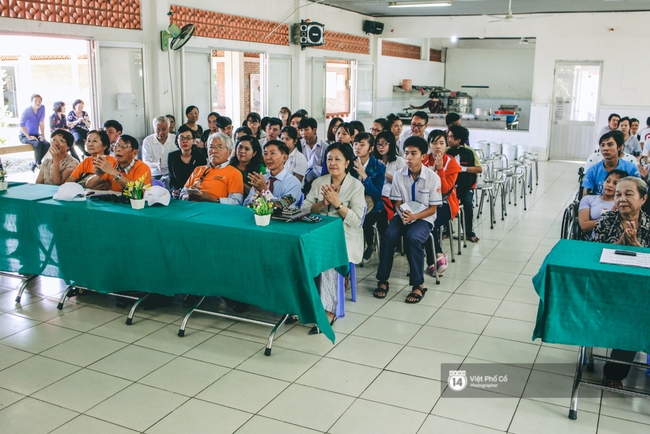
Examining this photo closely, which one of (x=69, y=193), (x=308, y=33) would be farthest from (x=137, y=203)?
(x=308, y=33)

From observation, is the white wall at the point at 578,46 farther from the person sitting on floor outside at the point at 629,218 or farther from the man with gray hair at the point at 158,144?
the person sitting on floor outside at the point at 629,218

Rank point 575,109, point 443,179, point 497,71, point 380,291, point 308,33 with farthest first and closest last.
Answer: point 497,71, point 575,109, point 308,33, point 443,179, point 380,291

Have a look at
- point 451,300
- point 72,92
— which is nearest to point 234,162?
point 451,300

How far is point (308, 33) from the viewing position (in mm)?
10789

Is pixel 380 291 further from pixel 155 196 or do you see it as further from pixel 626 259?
pixel 626 259

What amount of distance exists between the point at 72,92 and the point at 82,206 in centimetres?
1207

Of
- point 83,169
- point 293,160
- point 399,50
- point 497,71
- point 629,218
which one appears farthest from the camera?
point 497,71

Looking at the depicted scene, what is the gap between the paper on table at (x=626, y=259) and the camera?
10.4ft

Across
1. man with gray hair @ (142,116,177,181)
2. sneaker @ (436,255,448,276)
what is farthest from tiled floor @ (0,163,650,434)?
man with gray hair @ (142,116,177,181)

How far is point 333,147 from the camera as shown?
455 centimetres

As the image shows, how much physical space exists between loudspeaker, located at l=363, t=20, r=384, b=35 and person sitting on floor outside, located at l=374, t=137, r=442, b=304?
9.17 metres

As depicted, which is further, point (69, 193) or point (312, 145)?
point (312, 145)

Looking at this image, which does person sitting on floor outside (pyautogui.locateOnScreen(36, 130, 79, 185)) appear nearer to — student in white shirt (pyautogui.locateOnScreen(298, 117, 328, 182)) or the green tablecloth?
student in white shirt (pyautogui.locateOnScreen(298, 117, 328, 182))

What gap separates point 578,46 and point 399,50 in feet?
14.8
